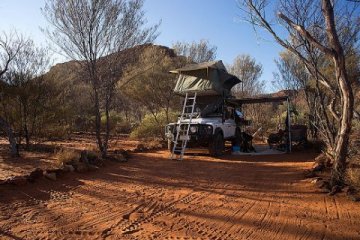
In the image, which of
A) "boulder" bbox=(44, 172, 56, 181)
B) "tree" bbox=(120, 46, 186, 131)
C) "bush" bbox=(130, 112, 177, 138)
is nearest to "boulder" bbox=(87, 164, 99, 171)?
"boulder" bbox=(44, 172, 56, 181)

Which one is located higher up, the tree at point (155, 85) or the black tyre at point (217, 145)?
the tree at point (155, 85)

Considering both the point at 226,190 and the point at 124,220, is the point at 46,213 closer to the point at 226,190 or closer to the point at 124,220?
the point at 124,220

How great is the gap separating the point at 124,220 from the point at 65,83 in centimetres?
1279

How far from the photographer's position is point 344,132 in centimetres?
721

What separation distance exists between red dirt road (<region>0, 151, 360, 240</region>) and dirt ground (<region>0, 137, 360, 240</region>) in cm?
1

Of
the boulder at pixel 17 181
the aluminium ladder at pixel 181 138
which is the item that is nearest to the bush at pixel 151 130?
the aluminium ladder at pixel 181 138

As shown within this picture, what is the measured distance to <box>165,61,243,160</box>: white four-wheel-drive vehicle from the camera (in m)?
13.4

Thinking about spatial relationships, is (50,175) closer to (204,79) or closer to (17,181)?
(17,181)

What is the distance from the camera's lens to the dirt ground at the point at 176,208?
4910 mm

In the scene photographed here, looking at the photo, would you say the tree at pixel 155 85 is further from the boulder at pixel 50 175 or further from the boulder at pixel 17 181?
the boulder at pixel 17 181

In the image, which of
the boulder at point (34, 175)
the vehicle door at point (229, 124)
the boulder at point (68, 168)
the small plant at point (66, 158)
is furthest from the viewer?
the vehicle door at point (229, 124)

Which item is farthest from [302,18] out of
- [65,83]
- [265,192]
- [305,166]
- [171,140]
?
[65,83]

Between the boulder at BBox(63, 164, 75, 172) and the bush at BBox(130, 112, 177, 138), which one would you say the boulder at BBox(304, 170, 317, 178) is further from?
the bush at BBox(130, 112, 177, 138)

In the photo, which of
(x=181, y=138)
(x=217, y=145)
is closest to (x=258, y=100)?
(x=217, y=145)
